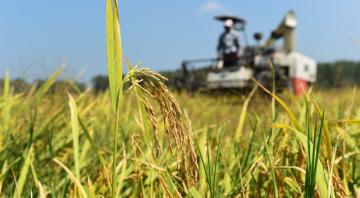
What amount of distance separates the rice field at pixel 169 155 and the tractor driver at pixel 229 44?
7966 millimetres

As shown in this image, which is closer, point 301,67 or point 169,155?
point 169,155

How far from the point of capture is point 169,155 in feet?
4.60

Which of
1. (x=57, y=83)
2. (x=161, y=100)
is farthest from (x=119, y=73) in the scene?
(x=57, y=83)

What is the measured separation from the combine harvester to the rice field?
26.2 feet

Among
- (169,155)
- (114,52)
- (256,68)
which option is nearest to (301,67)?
(256,68)

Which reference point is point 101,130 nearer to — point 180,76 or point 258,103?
point 258,103

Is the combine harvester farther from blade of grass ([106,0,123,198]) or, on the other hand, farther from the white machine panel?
blade of grass ([106,0,123,198])

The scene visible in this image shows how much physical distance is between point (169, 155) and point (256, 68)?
9.68 m

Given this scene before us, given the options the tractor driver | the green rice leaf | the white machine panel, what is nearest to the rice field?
the green rice leaf

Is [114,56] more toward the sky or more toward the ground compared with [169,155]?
more toward the sky

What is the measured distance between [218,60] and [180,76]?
165cm

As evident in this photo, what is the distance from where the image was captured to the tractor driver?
409 inches

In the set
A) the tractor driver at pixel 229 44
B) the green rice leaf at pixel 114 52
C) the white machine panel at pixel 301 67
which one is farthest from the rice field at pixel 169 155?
the white machine panel at pixel 301 67

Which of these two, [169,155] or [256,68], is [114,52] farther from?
[256,68]
